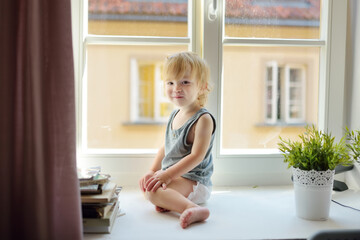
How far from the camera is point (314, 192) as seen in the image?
3.53 feet

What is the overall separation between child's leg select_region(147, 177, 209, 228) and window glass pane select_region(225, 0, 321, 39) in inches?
24.7

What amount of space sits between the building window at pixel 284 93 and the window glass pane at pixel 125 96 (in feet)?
1.24

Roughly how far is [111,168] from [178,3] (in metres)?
0.69

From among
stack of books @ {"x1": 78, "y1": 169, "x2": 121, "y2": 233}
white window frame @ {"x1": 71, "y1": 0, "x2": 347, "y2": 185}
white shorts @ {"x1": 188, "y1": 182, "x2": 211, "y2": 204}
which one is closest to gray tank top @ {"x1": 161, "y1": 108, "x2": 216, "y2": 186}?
white shorts @ {"x1": 188, "y1": 182, "x2": 211, "y2": 204}

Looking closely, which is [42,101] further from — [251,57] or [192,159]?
[251,57]

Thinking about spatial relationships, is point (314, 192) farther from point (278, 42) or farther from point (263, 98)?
point (278, 42)

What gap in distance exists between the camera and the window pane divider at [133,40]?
1.44 m

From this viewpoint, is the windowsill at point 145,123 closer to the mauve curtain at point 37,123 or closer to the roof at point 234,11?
the roof at point 234,11

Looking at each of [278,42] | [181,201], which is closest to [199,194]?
[181,201]

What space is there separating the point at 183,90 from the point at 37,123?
579mm

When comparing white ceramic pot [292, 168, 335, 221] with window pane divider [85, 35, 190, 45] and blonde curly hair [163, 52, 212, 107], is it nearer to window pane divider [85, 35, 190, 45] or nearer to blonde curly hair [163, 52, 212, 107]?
blonde curly hair [163, 52, 212, 107]

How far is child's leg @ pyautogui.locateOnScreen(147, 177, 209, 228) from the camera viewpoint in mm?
1066

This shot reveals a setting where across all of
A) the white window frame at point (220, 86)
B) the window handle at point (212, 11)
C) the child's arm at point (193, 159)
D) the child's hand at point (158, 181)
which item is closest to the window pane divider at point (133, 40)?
the white window frame at point (220, 86)

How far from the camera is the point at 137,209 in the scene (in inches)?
47.4
